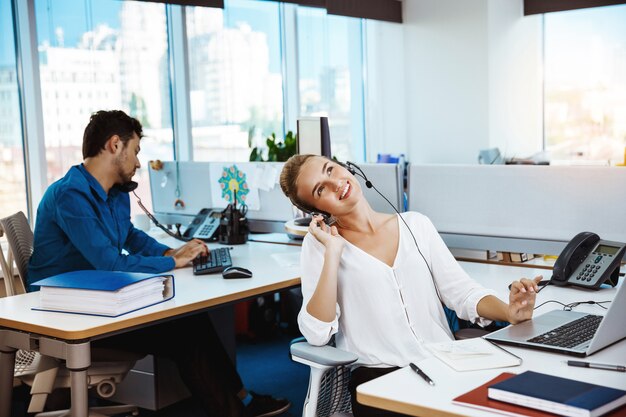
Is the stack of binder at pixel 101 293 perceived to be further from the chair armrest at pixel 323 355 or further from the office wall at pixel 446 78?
the office wall at pixel 446 78

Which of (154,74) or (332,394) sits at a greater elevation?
(154,74)

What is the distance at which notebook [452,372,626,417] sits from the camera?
4.08 ft

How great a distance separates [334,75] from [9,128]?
3.47m

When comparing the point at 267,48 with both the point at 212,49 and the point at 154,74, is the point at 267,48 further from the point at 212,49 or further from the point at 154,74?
the point at 154,74

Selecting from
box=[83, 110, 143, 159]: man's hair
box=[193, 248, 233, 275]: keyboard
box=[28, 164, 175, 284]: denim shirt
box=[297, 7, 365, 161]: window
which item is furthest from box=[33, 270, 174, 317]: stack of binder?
box=[297, 7, 365, 161]: window

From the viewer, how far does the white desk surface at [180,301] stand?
2.09 metres

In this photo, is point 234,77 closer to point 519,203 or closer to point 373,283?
point 519,203

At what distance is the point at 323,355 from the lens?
181 centimetres

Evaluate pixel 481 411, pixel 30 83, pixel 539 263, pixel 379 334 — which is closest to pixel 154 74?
pixel 30 83

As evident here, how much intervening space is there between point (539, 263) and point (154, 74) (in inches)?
134

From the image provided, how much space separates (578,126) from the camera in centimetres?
711

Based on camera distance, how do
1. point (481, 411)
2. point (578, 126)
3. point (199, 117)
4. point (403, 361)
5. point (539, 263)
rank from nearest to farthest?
point (481, 411) < point (403, 361) < point (539, 263) < point (199, 117) < point (578, 126)

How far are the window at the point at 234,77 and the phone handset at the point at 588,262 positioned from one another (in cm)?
326

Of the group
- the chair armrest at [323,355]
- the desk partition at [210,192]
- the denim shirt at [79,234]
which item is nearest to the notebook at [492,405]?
the chair armrest at [323,355]
